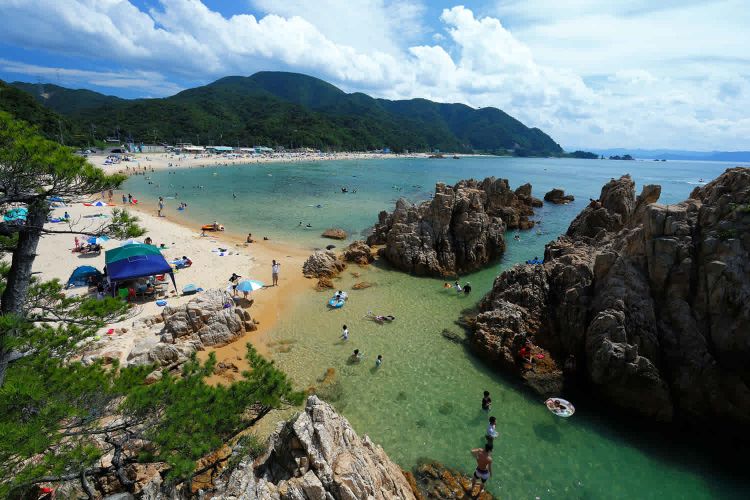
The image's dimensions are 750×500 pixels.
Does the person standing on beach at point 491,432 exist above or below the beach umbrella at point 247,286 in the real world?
below

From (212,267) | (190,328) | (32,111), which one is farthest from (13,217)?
(32,111)

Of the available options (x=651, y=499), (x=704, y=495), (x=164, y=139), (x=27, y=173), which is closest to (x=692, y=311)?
(x=704, y=495)

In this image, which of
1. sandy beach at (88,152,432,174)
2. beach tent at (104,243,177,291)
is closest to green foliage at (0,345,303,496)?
beach tent at (104,243,177,291)

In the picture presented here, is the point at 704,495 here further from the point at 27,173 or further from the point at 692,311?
the point at 27,173

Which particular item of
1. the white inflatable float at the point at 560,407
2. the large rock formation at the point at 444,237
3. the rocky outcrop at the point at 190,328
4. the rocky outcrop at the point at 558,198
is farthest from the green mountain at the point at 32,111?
the white inflatable float at the point at 560,407

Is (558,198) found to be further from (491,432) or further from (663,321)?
(491,432)

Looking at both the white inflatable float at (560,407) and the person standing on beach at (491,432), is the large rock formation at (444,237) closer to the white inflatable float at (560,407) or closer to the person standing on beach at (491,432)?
the white inflatable float at (560,407)
